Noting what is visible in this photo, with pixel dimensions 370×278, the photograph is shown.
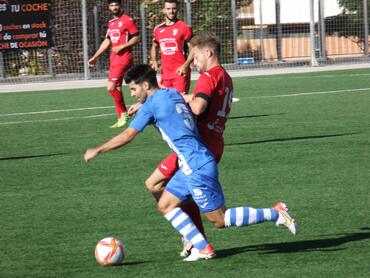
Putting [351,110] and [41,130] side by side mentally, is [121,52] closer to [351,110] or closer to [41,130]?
[41,130]

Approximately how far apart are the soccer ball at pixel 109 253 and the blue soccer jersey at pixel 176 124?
2.46 ft

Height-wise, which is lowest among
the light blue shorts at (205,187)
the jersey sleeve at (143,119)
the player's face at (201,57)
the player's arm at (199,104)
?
the light blue shorts at (205,187)

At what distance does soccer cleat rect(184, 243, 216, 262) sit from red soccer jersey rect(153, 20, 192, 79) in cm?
844

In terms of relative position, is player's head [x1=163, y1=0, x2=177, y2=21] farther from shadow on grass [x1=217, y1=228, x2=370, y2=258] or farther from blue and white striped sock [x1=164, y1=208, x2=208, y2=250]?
blue and white striped sock [x1=164, y1=208, x2=208, y2=250]

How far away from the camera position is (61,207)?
9.73 metres

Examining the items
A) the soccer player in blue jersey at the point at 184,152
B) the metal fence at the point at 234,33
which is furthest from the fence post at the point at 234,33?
the soccer player in blue jersey at the point at 184,152

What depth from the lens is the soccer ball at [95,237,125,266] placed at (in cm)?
712

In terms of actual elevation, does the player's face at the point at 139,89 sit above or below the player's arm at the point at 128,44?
below

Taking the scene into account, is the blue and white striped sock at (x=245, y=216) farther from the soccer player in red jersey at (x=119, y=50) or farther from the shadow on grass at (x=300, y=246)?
the soccer player in red jersey at (x=119, y=50)

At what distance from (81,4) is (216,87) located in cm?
2741

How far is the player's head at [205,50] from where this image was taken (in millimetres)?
7535

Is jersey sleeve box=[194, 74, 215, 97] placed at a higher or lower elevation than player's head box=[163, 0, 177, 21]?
lower

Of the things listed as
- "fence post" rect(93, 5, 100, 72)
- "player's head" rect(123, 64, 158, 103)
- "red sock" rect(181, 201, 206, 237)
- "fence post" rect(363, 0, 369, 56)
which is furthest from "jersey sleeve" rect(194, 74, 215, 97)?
"fence post" rect(363, 0, 369, 56)

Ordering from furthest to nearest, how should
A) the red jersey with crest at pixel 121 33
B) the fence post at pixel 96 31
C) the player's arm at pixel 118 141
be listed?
the fence post at pixel 96 31 → the red jersey with crest at pixel 121 33 → the player's arm at pixel 118 141
